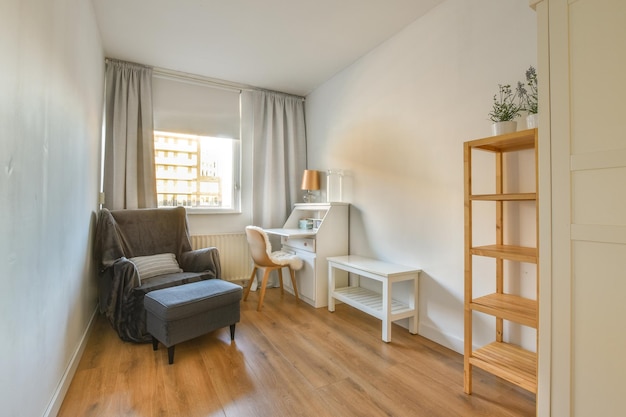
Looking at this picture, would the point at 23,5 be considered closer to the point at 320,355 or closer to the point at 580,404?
the point at 320,355

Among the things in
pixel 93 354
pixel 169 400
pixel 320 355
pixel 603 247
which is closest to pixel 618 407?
pixel 603 247

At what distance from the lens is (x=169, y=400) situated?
1588 mm

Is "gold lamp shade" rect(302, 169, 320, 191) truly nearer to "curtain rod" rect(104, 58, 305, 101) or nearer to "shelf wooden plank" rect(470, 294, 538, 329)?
"curtain rod" rect(104, 58, 305, 101)

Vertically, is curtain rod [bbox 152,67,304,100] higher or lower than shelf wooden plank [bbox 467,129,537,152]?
higher

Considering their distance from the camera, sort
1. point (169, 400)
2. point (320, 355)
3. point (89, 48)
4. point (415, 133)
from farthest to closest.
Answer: point (415, 133) < point (89, 48) < point (320, 355) < point (169, 400)

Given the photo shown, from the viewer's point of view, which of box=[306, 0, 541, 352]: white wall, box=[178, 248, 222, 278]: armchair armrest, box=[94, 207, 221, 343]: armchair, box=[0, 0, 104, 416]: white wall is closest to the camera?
box=[0, 0, 104, 416]: white wall

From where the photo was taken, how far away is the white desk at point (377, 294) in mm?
2271

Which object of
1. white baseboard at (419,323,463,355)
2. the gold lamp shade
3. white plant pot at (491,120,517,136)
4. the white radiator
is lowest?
white baseboard at (419,323,463,355)

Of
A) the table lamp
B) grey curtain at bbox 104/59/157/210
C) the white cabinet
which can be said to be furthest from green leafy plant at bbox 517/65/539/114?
grey curtain at bbox 104/59/157/210

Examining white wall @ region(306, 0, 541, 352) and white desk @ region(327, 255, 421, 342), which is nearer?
white wall @ region(306, 0, 541, 352)

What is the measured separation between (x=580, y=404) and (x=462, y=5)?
2.34 m

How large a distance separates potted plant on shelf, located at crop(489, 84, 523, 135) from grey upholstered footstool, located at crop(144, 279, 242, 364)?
201 cm

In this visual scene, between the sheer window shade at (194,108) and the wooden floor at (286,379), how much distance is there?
86.2 inches

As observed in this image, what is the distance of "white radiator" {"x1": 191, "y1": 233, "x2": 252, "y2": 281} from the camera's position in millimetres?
3561
